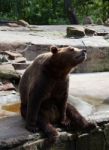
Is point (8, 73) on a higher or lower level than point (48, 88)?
lower

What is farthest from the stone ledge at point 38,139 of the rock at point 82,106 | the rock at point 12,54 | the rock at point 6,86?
the rock at point 12,54

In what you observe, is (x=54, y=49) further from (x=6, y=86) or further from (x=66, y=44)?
(x=66, y=44)

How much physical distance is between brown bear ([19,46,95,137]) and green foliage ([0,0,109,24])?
13907 millimetres

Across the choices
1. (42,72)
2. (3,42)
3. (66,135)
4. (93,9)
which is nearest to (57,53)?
(42,72)

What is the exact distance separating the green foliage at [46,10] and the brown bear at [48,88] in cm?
1391

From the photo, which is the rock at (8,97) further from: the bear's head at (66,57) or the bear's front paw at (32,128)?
the bear's head at (66,57)

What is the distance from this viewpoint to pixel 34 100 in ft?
16.5

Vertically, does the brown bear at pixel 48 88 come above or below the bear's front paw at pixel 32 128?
above

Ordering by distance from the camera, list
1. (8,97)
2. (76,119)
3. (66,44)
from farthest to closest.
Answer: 1. (66,44)
2. (8,97)
3. (76,119)

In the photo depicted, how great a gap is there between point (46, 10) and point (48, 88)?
15829 mm

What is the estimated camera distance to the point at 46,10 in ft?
67.8

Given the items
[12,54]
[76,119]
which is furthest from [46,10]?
[76,119]

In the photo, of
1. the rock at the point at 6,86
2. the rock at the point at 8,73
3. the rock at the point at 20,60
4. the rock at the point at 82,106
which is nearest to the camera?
the rock at the point at 82,106

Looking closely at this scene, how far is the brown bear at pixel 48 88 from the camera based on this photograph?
5062 millimetres
